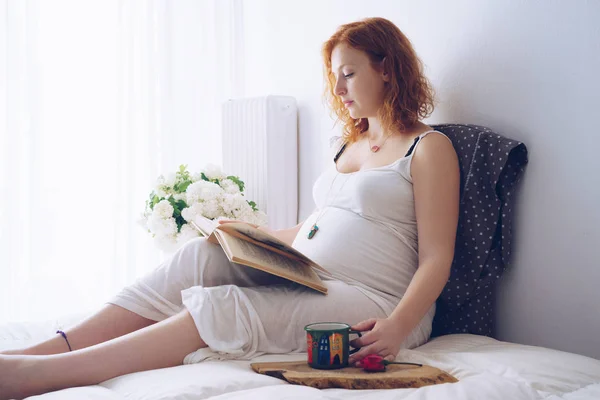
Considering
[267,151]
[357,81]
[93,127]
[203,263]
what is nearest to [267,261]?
[203,263]

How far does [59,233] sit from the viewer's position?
2781mm

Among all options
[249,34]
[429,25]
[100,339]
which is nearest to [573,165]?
[429,25]

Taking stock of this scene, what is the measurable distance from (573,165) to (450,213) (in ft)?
0.95

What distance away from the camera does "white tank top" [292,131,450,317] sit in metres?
1.53

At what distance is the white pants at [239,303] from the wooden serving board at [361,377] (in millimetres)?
142

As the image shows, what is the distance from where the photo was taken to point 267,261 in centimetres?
130

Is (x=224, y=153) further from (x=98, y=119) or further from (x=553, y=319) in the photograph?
(x=553, y=319)

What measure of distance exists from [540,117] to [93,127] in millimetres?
2015

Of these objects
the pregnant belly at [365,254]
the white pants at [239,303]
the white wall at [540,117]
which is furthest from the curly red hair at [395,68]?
the white pants at [239,303]

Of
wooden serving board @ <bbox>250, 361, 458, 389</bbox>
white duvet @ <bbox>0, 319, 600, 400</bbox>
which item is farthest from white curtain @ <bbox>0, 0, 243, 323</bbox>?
wooden serving board @ <bbox>250, 361, 458, 389</bbox>

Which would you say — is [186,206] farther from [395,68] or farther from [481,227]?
[481,227]

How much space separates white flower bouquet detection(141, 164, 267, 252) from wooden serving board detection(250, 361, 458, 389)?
3.60 feet

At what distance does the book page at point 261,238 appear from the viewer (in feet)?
4.38

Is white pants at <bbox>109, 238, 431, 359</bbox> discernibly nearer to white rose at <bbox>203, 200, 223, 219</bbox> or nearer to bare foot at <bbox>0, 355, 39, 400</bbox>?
bare foot at <bbox>0, 355, 39, 400</bbox>
